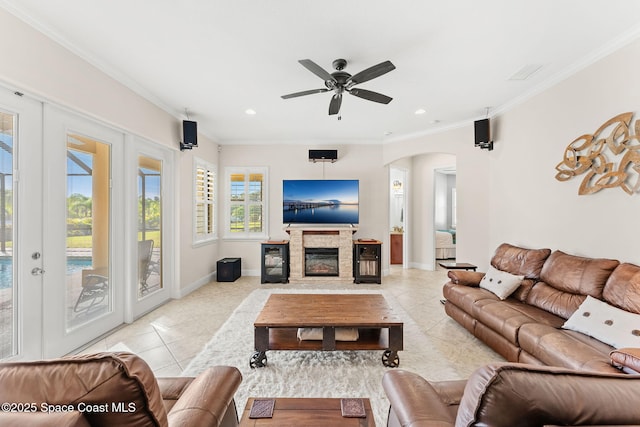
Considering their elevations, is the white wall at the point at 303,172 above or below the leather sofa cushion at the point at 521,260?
above

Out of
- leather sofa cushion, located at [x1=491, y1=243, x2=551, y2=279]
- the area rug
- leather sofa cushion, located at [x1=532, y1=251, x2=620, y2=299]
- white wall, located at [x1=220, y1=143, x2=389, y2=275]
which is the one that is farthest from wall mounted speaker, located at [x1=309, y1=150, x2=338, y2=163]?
leather sofa cushion, located at [x1=532, y1=251, x2=620, y2=299]

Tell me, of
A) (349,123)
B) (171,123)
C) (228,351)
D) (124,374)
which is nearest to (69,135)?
(171,123)

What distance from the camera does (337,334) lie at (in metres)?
2.46

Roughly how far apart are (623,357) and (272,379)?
7.52 ft

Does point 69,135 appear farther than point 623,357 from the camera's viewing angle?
Yes

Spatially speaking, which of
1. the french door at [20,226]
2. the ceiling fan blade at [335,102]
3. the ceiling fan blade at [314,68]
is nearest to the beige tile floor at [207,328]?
the french door at [20,226]

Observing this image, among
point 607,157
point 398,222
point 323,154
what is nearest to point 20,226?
point 323,154

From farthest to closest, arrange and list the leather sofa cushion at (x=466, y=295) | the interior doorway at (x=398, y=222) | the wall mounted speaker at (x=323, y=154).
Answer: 1. the interior doorway at (x=398, y=222)
2. the wall mounted speaker at (x=323, y=154)
3. the leather sofa cushion at (x=466, y=295)

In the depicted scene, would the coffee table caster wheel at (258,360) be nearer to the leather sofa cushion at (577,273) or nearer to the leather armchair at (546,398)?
the leather armchair at (546,398)

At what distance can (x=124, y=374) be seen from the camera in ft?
2.47

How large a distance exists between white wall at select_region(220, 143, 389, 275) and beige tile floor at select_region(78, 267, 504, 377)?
96cm

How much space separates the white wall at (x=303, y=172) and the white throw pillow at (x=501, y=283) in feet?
8.69

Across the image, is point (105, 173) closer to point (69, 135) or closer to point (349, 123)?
point (69, 135)

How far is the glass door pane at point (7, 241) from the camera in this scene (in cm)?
208
